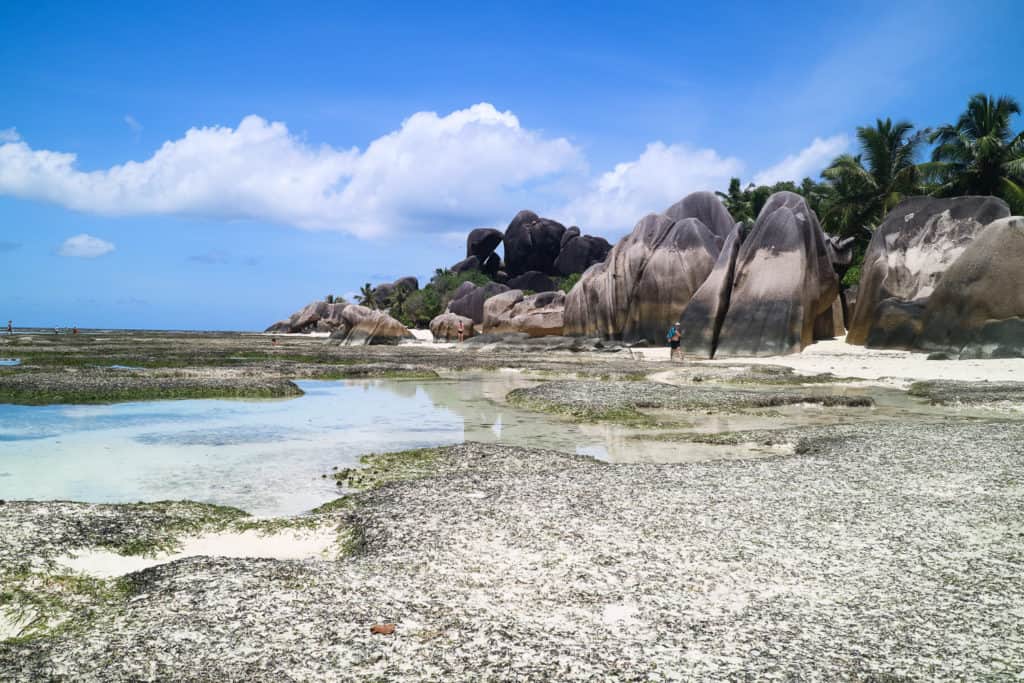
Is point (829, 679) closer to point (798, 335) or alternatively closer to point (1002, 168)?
point (798, 335)

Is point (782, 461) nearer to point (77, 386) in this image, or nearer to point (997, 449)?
point (997, 449)

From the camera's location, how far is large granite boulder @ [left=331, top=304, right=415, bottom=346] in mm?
50781

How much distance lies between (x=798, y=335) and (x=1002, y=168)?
1958 cm

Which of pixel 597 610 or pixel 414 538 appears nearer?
pixel 597 610

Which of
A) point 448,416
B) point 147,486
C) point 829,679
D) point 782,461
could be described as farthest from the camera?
point 448,416

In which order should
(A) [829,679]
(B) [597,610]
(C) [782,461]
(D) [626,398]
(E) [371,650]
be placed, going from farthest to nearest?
(D) [626,398], (C) [782,461], (B) [597,610], (E) [371,650], (A) [829,679]

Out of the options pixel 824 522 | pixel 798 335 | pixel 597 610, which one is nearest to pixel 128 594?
pixel 597 610

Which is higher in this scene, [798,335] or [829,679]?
[798,335]

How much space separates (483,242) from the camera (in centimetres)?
10294

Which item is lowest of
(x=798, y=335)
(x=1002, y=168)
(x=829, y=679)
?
(x=829, y=679)

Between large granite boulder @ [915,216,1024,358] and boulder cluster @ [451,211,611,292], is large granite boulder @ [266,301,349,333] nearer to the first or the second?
boulder cluster @ [451,211,611,292]

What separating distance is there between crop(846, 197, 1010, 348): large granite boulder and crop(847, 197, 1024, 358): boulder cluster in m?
0.04

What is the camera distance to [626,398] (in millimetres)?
16859

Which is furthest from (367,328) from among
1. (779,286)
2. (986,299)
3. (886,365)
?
(986,299)
